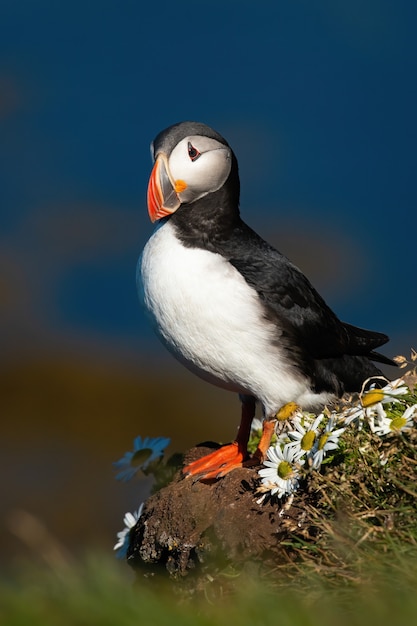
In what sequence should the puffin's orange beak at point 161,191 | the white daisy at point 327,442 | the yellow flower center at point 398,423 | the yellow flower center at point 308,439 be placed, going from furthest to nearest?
the puffin's orange beak at point 161,191
the yellow flower center at point 308,439
the white daisy at point 327,442
the yellow flower center at point 398,423

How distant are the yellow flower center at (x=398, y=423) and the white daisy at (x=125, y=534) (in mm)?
1843

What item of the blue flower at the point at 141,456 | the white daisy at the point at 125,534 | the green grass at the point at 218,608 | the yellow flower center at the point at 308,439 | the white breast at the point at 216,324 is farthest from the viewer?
Answer: the blue flower at the point at 141,456

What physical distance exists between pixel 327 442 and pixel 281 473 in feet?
1.16

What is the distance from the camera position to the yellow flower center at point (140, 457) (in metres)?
5.79

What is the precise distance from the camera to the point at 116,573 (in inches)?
118

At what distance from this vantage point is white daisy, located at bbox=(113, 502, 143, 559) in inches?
207

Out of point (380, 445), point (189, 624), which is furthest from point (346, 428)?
point (189, 624)

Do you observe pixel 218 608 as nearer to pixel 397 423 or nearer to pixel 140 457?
pixel 397 423

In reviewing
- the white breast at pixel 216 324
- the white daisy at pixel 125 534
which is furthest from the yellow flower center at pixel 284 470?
the white daisy at pixel 125 534

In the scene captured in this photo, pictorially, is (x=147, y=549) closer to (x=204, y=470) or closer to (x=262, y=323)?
(x=204, y=470)

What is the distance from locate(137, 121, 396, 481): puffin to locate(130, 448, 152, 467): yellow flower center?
1.82ft

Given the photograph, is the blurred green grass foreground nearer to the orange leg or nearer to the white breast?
the orange leg

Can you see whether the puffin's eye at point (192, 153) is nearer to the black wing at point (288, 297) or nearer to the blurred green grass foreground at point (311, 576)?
the black wing at point (288, 297)

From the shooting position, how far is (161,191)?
512 centimetres
